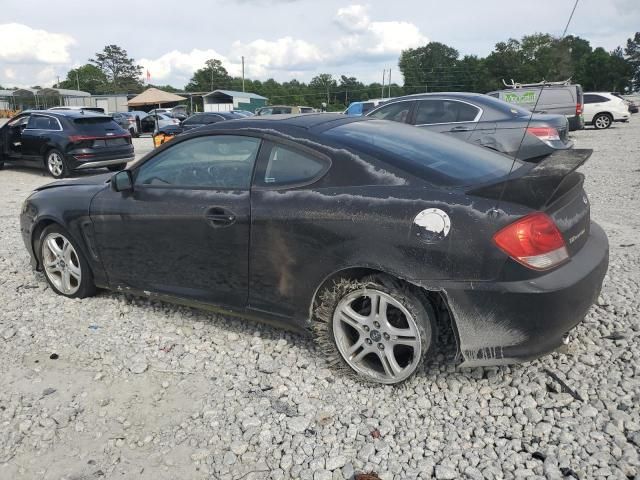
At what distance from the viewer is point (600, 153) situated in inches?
574

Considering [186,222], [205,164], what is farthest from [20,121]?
[186,222]

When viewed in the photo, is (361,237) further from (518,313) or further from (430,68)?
(430,68)

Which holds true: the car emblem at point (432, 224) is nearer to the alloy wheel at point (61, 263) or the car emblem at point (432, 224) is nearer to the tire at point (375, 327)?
the tire at point (375, 327)

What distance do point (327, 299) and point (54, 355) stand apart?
1.91 metres

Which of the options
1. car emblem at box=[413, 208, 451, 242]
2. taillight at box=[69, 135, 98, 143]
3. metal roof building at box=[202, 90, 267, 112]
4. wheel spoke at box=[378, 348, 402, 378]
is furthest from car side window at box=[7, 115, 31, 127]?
metal roof building at box=[202, 90, 267, 112]

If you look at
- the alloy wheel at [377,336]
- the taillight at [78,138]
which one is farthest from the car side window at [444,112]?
the taillight at [78,138]

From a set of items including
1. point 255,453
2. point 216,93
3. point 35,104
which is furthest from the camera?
point 35,104

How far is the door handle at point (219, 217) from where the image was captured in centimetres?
337

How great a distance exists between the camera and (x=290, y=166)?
3.30 metres

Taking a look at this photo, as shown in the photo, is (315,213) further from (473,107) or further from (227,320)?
(473,107)

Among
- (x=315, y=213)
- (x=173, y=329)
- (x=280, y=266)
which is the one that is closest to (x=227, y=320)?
(x=173, y=329)

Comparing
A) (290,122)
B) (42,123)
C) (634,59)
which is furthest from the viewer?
(634,59)

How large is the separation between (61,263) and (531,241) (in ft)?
11.9

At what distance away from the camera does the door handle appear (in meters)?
3.37
